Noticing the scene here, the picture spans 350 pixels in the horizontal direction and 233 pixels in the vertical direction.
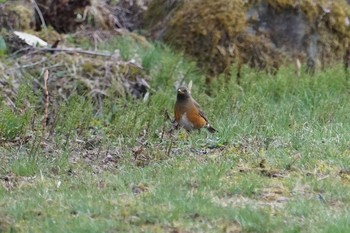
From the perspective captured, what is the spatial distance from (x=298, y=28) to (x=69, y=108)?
15.8 feet

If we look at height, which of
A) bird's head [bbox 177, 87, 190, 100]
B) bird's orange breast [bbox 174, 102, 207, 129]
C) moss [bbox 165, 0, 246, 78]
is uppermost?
bird's head [bbox 177, 87, 190, 100]

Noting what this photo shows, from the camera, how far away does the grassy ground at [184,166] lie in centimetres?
548

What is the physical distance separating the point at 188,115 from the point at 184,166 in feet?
4.85

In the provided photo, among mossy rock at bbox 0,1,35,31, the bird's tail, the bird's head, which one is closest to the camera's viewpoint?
the bird's tail

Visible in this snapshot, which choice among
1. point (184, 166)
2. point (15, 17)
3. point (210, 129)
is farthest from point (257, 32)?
point (184, 166)

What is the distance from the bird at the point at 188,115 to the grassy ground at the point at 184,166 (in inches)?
4.3

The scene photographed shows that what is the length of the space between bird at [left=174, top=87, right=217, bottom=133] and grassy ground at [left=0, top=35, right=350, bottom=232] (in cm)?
11

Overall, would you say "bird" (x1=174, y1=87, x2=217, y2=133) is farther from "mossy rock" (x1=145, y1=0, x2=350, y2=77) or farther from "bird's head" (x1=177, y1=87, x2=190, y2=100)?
"mossy rock" (x1=145, y1=0, x2=350, y2=77)

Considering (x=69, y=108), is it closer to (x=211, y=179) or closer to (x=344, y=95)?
(x=211, y=179)

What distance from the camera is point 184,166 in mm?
6797

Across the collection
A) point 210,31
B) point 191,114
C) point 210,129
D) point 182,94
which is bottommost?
point 210,31

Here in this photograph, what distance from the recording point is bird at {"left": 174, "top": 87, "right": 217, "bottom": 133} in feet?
27.0

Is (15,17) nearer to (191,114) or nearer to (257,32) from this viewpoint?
(257,32)

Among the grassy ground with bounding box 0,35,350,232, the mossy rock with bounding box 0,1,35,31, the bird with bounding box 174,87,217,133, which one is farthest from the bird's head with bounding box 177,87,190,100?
the mossy rock with bounding box 0,1,35,31
